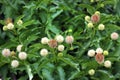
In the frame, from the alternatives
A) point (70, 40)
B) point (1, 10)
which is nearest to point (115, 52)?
point (70, 40)

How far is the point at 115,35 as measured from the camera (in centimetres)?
222

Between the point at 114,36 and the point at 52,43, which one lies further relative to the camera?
the point at 114,36

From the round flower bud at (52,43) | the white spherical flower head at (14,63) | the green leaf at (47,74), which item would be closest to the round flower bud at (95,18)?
the round flower bud at (52,43)

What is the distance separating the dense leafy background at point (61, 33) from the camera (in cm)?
219

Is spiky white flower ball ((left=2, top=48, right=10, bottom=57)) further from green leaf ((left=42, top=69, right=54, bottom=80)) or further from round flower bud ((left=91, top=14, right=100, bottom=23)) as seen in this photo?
round flower bud ((left=91, top=14, right=100, bottom=23))

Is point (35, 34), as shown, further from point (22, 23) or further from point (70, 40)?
point (70, 40)

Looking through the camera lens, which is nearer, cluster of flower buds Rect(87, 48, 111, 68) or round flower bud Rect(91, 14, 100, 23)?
cluster of flower buds Rect(87, 48, 111, 68)

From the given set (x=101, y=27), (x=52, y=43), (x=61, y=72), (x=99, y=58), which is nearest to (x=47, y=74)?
(x=61, y=72)

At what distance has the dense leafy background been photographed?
2.19 m

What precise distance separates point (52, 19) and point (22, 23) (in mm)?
215

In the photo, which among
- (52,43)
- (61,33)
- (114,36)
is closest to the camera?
(52,43)

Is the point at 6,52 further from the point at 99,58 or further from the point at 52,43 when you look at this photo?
the point at 99,58

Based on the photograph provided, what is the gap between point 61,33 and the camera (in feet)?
7.77

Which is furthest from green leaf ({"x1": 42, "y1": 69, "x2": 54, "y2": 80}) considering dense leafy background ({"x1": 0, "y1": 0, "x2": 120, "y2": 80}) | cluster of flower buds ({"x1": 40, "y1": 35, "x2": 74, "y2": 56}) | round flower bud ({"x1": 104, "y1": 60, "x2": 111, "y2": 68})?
round flower bud ({"x1": 104, "y1": 60, "x2": 111, "y2": 68})
